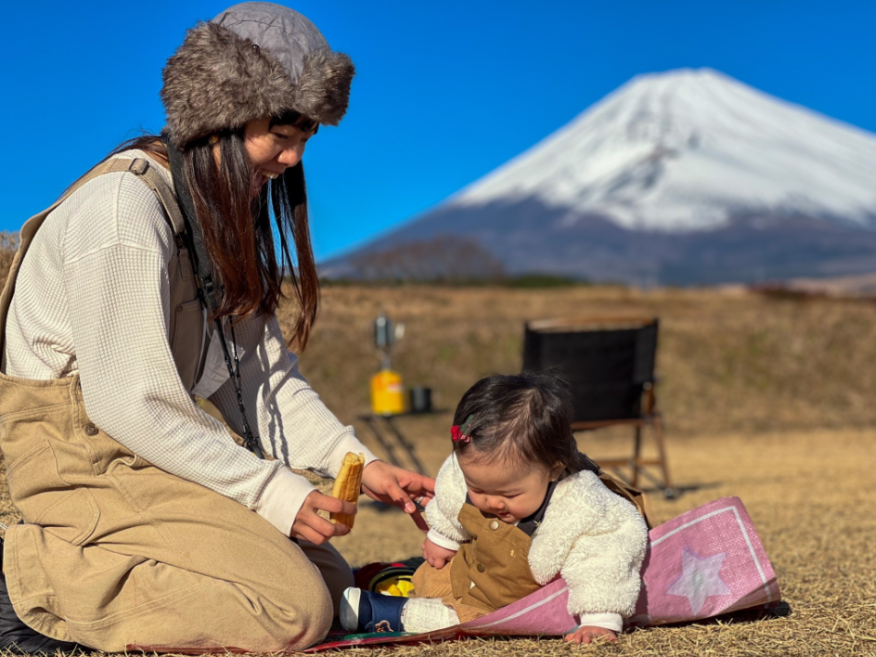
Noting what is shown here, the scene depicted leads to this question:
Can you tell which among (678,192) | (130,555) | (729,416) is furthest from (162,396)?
(678,192)

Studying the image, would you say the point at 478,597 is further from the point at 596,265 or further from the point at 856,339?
the point at 596,265

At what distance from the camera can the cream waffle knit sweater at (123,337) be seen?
1.85 metres

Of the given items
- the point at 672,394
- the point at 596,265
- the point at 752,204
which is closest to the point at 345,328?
the point at 672,394

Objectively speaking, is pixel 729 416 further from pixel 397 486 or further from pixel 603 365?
pixel 397 486

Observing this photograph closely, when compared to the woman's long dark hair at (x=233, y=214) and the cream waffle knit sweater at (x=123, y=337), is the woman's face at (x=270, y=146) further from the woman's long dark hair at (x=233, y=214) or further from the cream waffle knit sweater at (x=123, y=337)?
the cream waffle knit sweater at (x=123, y=337)

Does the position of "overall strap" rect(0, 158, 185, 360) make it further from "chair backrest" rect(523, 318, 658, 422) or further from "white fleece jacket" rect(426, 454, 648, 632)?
"chair backrest" rect(523, 318, 658, 422)

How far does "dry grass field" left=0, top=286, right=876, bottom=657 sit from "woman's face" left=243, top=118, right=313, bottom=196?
2.94 feet

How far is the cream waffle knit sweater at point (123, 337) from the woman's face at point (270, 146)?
21 cm

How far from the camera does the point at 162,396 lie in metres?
1.85

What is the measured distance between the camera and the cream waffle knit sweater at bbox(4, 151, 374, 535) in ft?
6.06

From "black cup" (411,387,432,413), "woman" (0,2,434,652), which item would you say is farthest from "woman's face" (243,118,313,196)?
"black cup" (411,387,432,413)

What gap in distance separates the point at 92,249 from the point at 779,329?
12433mm

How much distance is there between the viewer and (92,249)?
6.08 feet

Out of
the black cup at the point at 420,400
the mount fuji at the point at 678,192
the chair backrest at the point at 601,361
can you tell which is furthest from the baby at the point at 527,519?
the mount fuji at the point at 678,192
